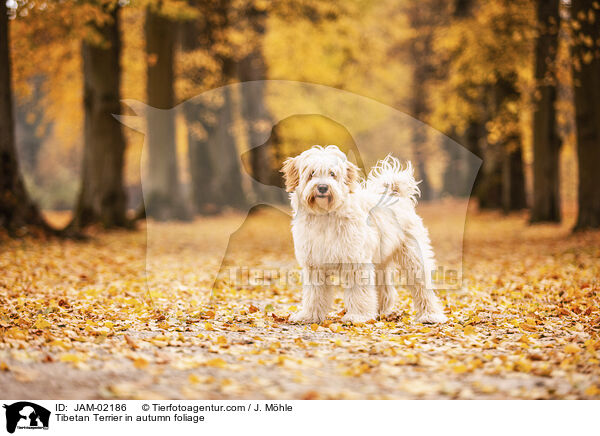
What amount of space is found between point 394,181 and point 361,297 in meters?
1.18

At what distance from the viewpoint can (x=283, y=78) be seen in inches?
979

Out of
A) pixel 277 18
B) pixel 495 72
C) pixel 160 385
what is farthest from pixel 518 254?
pixel 277 18

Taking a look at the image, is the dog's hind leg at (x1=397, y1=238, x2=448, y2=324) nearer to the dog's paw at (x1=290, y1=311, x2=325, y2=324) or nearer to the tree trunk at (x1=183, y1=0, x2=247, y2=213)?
the dog's paw at (x1=290, y1=311, x2=325, y2=324)

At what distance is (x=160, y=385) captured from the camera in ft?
14.3

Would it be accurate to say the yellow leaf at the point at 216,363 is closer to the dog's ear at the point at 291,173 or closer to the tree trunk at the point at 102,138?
the dog's ear at the point at 291,173

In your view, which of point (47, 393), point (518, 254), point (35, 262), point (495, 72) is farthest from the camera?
point (495, 72)

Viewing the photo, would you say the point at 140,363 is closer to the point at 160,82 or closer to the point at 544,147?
the point at 160,82

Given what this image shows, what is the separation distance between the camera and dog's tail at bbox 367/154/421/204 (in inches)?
253

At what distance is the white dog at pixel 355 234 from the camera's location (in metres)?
5.71

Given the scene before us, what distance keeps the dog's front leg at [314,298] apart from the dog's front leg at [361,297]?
21 cm

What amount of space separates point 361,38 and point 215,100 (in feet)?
18.9
